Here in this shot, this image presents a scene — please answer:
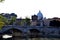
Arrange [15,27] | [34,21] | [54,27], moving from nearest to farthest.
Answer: [15,27]
[54,27]
[34,21]

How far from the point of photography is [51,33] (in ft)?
120

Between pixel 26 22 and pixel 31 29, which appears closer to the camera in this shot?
pixel 31 29

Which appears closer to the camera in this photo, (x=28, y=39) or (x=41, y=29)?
(x=28, y=39)

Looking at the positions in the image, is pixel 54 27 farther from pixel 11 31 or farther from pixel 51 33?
pixel 11 31

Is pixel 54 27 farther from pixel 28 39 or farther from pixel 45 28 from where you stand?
pixel 28 39

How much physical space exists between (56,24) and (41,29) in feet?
12.8

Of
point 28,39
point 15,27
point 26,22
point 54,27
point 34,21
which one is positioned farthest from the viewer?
point 34,21

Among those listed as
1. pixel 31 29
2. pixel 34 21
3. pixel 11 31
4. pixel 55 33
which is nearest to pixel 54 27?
pixel 55 33

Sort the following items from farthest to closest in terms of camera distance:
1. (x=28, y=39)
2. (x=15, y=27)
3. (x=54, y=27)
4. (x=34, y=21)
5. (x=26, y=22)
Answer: (x=34, y=21), (x=26, y=22), (x=54, y=27), (x=15, y=27), (x=28, y=39)

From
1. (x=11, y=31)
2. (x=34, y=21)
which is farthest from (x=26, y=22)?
(x=34, y=21)

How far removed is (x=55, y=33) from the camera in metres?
36.8

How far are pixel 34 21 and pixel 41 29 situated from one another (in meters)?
15.3

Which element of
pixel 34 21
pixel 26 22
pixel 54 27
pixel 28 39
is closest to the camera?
pixel 28 39

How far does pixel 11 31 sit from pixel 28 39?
19.4ft
